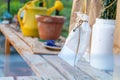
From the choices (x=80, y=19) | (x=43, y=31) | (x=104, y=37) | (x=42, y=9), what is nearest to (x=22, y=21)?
(x=42, y=9)

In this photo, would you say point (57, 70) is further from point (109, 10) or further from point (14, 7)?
point (14, 7)

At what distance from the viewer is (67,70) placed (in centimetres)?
92

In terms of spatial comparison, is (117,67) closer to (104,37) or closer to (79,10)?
(104,37)

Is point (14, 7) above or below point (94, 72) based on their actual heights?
above

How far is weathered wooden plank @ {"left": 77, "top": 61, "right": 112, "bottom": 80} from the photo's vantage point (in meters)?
0.85

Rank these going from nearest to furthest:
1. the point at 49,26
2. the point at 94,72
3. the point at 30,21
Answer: the point at 94,72
the point at 49,26
the point at 30,21

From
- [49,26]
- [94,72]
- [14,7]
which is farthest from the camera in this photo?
[14,7]

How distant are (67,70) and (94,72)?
8cm

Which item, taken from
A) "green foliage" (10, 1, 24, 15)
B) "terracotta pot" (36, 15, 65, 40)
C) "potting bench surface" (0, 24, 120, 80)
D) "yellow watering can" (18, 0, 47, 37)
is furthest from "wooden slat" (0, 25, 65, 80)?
"green foliage" (10, 1, 24, 15)

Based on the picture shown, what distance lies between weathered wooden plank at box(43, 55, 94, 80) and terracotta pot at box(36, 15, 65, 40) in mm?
460

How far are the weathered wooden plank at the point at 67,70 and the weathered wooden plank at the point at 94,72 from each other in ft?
0.07

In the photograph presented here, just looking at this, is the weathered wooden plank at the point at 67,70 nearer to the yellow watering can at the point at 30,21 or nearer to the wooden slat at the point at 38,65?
the wooden slat at the point at 38,65

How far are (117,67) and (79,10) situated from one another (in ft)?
1.67

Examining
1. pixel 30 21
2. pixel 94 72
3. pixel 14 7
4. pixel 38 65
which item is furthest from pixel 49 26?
pixel 14 7
